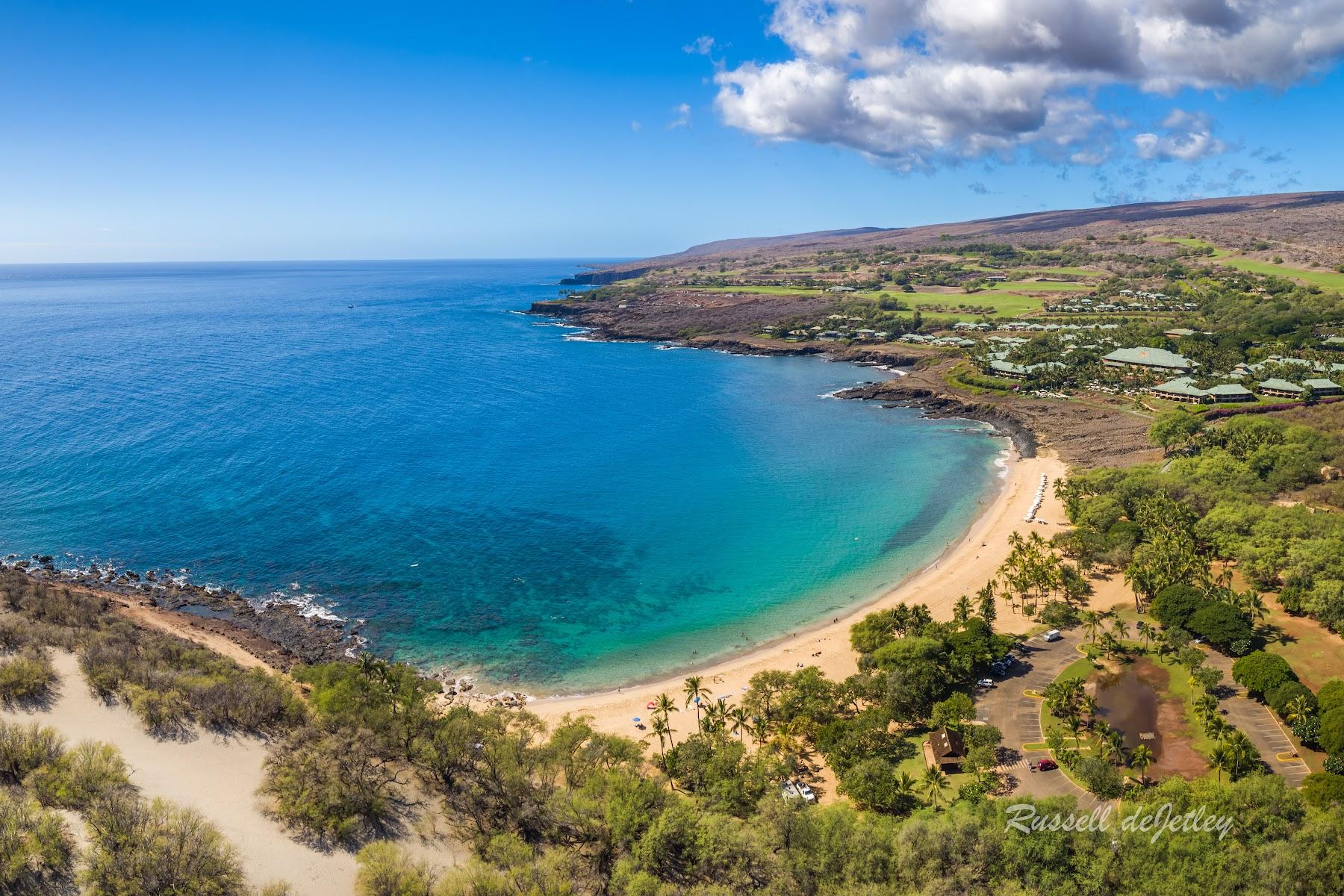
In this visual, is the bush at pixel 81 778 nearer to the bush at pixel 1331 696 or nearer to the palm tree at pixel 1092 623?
the palm tree at pixel 1092 623

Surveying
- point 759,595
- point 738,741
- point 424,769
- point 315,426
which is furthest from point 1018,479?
point 315,426

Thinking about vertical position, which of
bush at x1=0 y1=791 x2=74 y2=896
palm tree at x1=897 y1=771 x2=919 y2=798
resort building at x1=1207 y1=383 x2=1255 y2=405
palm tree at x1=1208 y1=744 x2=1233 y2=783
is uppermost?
resort building at x1=1207 y1=383 x2=1255 y2=405

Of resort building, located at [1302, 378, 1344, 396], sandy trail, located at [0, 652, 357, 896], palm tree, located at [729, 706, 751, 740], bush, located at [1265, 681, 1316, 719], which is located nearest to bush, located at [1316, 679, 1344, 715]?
bush, located at [1265, 681, 1316, 719]

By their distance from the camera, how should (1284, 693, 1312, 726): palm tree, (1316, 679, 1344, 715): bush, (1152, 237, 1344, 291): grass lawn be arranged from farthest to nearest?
1. (1152, 237, 1344, 291): grass lawn
2. (1284, 693, 1312, 726): palm tree
3. (1316, 679, 1344, 715): bush

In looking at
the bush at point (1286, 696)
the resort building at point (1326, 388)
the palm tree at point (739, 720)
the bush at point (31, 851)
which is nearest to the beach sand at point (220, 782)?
the bush at point (31, 851)

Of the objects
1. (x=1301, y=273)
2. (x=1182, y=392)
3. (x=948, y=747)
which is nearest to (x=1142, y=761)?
(x=948, y=747)

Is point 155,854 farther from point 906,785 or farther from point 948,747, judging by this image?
point 948,747

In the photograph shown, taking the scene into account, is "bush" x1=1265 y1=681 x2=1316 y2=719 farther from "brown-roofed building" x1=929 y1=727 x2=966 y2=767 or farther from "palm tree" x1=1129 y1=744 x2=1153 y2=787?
"brown-roofed building" x1=929 y1=727 x2=966 y2=767
